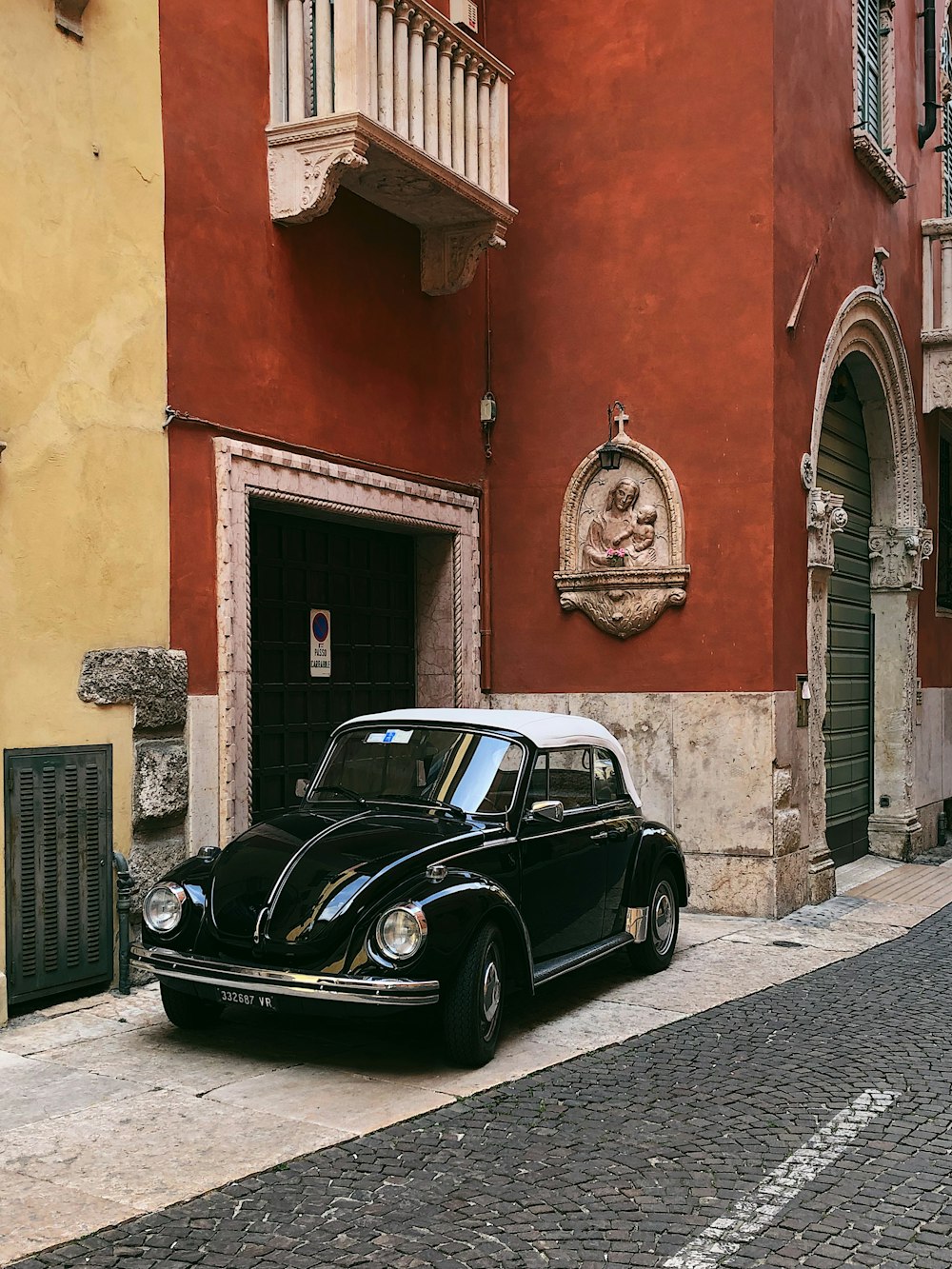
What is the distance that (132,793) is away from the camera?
8.06 m

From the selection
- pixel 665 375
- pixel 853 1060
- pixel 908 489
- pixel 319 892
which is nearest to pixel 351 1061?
pixel 319 892

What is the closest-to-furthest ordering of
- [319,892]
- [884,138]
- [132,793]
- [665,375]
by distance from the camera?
[319,892] → [132,793] → [665,375] → [884,138]

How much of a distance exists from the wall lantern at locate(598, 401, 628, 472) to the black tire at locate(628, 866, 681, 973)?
400 cm

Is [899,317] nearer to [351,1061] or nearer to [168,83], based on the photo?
[168,83]

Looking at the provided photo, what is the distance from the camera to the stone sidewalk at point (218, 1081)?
4828 millimetres

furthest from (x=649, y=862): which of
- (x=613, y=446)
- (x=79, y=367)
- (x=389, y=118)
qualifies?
(x=389, y=118)

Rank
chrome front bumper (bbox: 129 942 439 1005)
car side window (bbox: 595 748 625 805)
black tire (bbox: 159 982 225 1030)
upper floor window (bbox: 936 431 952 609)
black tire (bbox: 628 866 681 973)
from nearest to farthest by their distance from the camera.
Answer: chrome front bumper (bbox: 129 942 439 1005)
black tire (bbox: 159 982 225 1030)
car side window (bbox: 595 748 625 805)
black tire (bbox: 628 866 681 973)
upper floor window (bbox: 936 431 952 609)

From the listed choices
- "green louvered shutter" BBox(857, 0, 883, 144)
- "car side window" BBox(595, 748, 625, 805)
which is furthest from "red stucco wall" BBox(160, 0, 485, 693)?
"green louvered shutter" BBox(857, 0, 883, 144)

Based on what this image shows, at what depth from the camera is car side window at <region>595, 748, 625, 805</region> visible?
8.20 meters

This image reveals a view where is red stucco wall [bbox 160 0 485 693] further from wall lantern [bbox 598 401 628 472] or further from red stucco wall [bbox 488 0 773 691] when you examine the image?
wall lantern [bbox 598 401 628 472]

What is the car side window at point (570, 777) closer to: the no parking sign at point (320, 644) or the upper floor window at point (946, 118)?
the no parking sign at point (320, 644)

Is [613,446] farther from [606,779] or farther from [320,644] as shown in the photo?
[606,779]

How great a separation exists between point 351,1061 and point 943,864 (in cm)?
948

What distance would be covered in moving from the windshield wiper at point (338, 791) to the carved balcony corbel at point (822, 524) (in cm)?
558
